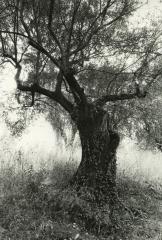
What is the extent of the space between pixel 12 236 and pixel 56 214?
1814 millimetres

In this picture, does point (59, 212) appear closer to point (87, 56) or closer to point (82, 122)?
point (82, 122)

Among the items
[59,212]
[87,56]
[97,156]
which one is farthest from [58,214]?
[87,56]

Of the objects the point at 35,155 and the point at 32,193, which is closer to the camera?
the point at 32,193

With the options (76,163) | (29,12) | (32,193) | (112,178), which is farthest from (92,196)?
(29,12)

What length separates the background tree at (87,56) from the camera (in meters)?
10.5

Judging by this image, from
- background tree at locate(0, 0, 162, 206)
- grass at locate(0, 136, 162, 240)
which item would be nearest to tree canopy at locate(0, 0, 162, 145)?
background tree at locate(0, 0, 162, 206)

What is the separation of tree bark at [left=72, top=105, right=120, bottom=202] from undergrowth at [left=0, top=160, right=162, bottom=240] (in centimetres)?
47

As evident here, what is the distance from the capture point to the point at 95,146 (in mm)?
10625

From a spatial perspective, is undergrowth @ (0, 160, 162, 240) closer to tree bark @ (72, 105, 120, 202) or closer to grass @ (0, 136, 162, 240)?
grass @ (0, 136, 162, 240)

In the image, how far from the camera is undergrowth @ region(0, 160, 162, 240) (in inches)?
327

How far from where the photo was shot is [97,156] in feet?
34.7

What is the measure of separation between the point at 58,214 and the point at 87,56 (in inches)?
228

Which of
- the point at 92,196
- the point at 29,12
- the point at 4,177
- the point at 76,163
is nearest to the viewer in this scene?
the point at 92,196

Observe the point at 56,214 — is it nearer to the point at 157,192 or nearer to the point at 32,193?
the point at 32,193
